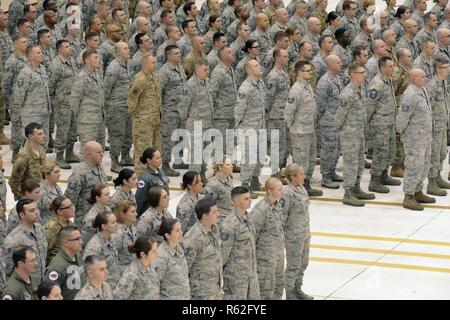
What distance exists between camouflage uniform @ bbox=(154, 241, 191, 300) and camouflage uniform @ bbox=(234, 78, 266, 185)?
590 cm

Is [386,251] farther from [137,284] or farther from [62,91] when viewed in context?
[62,91]

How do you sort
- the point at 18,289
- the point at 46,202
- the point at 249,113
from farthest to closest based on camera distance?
1. the point at 249,113
2. the point at 46,202
3. the point at 18,289

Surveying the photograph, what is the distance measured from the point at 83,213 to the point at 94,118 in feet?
13.1

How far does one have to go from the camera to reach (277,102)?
18.3 meters

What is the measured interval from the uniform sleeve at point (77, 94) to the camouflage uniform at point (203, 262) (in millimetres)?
6143

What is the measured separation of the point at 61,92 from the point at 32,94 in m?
0.99

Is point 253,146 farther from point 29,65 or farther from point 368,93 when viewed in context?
point 29,65

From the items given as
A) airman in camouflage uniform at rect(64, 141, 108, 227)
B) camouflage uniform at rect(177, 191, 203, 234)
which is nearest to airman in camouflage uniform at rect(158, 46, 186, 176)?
airman in camouflage uniform at rect(64, 141, 108, 227)

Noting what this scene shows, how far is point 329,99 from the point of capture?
59.4 ft

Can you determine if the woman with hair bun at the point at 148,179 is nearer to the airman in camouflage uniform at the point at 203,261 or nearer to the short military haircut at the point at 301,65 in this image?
the airman in camouflage uniform at the point at 203,261

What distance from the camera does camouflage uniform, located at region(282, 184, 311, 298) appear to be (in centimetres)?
1352

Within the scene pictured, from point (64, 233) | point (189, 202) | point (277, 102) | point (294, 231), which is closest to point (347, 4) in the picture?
point (277, 102)

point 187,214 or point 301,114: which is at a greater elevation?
point 301,114
